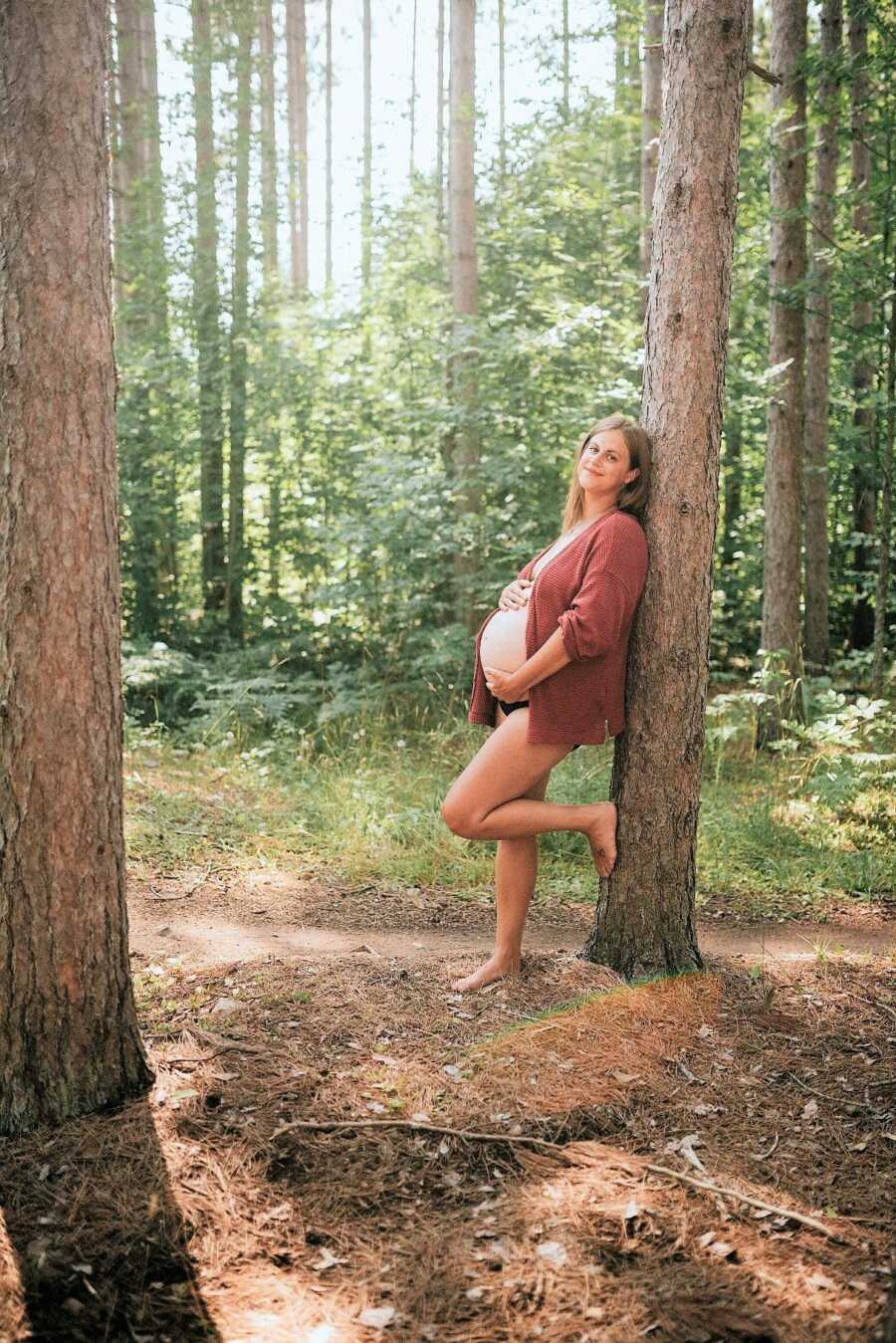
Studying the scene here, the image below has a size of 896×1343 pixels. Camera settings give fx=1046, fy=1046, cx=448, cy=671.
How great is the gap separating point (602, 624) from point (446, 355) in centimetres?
703

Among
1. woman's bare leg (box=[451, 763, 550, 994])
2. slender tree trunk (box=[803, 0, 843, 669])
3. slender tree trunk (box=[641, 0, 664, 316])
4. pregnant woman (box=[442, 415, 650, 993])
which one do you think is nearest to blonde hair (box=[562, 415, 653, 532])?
pregnant woman (box=[442, 415, 650, 993])

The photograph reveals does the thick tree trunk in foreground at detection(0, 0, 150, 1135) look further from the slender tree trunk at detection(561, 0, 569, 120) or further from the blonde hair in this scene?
the slender tree trunk at detection(561, 0, 569, 120)

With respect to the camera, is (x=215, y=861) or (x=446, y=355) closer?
(x=215, y=861)

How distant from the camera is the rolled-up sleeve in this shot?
377 centimetres

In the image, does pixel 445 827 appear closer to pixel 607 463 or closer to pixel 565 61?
pixel 607 463

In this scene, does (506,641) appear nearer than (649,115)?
Yes

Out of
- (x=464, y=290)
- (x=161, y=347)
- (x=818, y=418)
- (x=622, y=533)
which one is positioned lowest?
(x=622, y=533)

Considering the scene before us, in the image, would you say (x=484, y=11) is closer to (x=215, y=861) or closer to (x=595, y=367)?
(x=595, y=367)

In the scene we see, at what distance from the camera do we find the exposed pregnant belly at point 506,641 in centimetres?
403

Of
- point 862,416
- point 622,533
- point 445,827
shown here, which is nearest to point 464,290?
point 862,416

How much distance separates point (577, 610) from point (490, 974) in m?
1.52

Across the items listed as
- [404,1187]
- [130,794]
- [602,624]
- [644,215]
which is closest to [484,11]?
[644,215]

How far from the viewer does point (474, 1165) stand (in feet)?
9.93

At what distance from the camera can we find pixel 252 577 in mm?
12531
